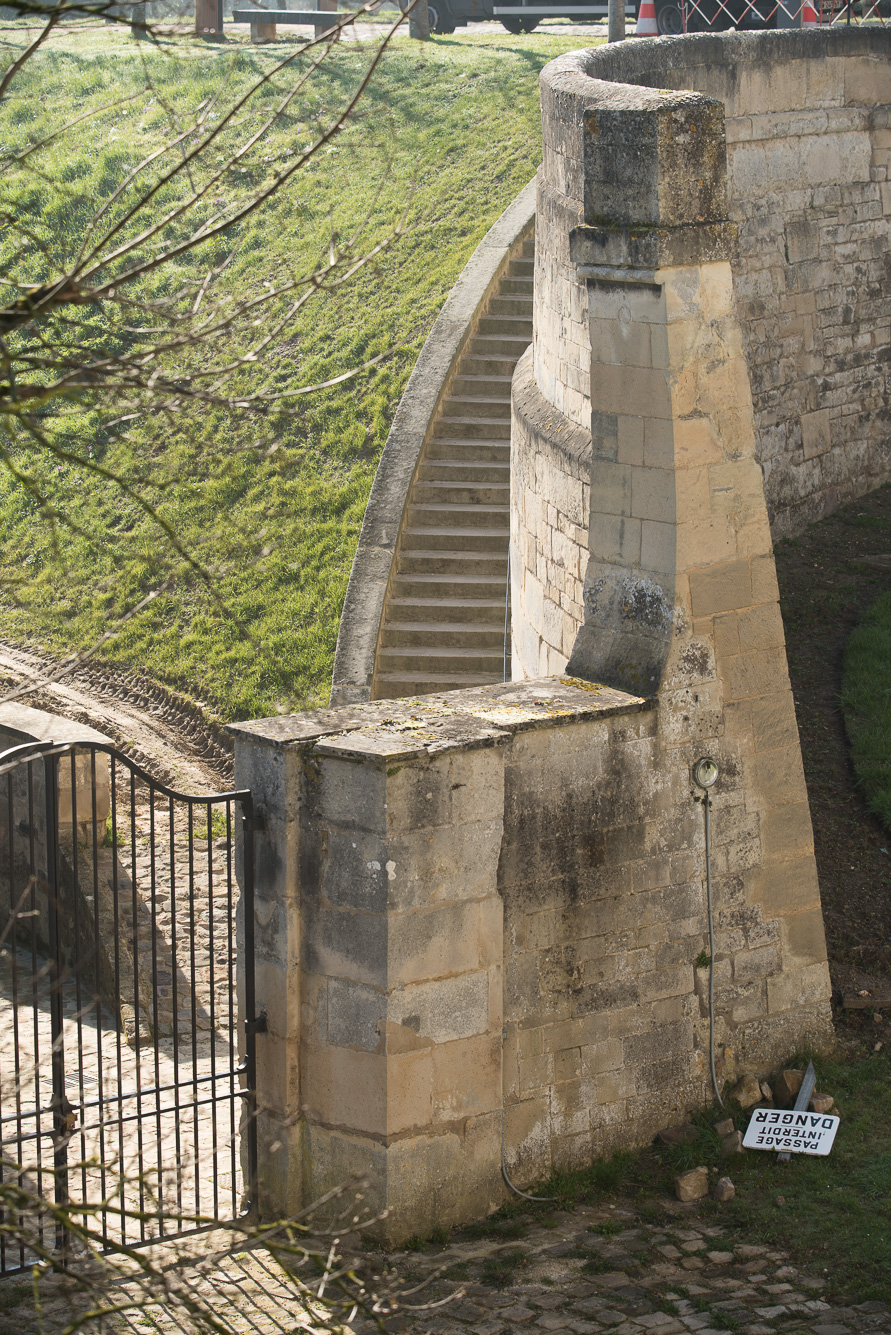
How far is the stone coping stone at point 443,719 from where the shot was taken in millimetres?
7059

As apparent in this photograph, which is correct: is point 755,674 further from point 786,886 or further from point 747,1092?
point 747,1092

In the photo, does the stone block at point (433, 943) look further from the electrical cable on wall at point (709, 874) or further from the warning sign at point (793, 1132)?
the warning sign at point (793, 1132)

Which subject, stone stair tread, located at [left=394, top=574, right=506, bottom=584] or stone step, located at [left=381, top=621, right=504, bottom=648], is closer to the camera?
stone step, located at [left=381, top=621, right=504, bottom=648]

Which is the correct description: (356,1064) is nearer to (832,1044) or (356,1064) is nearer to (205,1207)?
(205,1207)

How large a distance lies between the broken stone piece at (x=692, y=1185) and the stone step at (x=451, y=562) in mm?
7113

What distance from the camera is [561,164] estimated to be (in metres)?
10.8

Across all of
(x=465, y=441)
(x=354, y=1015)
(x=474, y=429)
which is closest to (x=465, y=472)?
(x=465, y=441)

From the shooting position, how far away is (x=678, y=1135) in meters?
8.02

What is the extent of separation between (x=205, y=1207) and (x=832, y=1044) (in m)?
3.36

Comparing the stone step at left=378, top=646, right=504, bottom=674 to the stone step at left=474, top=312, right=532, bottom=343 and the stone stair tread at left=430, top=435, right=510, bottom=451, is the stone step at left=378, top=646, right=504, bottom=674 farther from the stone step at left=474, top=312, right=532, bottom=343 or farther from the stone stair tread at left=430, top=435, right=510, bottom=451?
the stone step at left=474, top=312, right=532, bottom=343

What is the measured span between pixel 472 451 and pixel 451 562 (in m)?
1.44

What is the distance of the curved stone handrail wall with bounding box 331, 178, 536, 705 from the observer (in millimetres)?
13531

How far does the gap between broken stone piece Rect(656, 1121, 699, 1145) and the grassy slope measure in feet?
17.4

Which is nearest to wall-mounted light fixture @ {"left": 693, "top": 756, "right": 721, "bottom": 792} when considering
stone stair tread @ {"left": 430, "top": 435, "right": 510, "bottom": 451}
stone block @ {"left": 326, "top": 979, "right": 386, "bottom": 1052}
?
stone block @ {"left": 326, "top": 979, "right": 386, "bottom": 1052}
